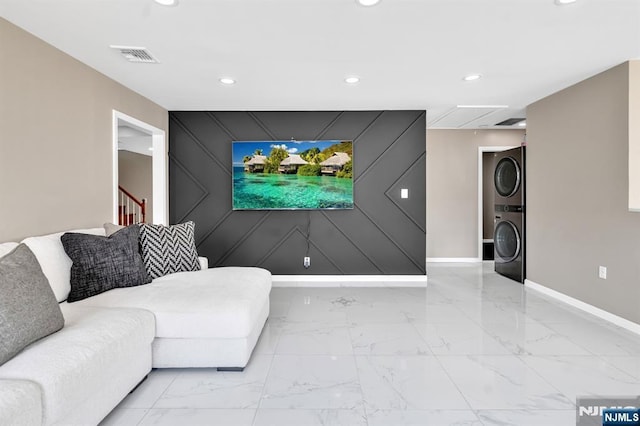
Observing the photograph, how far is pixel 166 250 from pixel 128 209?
452 centimetres

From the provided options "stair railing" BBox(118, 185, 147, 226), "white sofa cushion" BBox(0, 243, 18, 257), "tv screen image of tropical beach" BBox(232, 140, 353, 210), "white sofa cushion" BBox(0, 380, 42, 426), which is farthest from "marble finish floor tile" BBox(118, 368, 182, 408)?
"stair railing" BBox(118, 185, 147, 226)

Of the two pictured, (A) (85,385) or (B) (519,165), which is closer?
(A) (85,385)

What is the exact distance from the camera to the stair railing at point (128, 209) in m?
6.78

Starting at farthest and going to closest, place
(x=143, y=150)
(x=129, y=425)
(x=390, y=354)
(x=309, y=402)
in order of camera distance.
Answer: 1. (x=143, y=150)
2. (x=390, y=354)
3. (x=309, y=402)
4. (x=129, y=425)

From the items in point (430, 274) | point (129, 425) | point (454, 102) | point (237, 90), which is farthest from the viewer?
point (430, 274)

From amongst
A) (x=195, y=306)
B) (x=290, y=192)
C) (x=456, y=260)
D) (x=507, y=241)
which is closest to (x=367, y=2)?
(x=195, y=306)

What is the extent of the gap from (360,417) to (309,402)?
304mm

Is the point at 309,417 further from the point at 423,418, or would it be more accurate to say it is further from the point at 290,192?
the point at 290,192

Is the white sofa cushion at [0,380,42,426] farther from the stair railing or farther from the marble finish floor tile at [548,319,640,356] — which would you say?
the stair railing

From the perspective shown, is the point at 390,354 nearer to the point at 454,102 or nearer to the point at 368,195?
the point at 368,195

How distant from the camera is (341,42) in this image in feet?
8.96

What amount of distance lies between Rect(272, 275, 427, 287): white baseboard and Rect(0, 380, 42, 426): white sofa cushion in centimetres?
354

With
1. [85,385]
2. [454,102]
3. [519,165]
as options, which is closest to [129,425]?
[85,385]

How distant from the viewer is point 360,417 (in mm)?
1832
